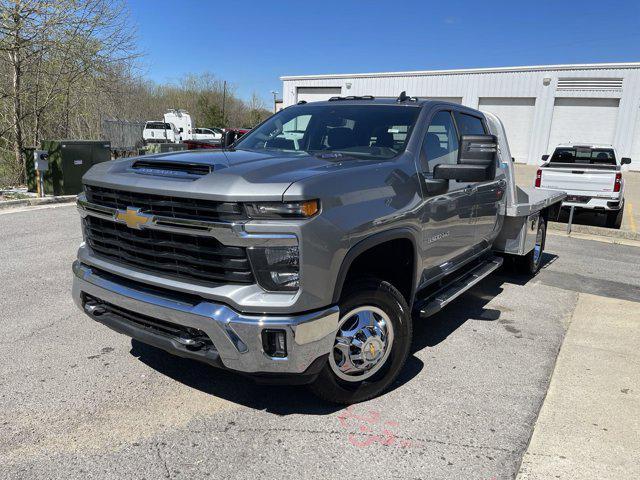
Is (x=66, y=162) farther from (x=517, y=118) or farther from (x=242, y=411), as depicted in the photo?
(x=517, y=118)

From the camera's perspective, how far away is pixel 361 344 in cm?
315

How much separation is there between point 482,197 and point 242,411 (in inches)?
115

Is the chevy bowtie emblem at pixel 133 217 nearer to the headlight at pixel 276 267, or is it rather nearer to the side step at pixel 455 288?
the headlight at pixel 276 267

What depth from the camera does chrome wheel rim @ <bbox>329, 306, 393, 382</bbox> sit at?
10.1 feet

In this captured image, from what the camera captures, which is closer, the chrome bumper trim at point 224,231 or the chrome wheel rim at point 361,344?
the chrome bumper trim at point 224,231

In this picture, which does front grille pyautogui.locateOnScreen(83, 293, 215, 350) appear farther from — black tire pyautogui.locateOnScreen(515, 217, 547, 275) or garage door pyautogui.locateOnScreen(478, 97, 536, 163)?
garage door pyautogui.locateOnScreen(478, 97, 536, 163)

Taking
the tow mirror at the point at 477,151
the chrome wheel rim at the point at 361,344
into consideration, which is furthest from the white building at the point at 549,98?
the chrome wheel rim at the point at 361,344

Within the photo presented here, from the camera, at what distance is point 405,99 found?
14.4 feet

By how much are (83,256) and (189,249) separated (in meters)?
1.11

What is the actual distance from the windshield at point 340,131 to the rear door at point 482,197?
36.3 inches

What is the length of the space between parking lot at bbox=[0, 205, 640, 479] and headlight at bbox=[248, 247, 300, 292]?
93 cm

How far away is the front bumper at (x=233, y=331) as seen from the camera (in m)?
2.62

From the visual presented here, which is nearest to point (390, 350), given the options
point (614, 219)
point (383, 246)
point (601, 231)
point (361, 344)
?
point (361, 344)

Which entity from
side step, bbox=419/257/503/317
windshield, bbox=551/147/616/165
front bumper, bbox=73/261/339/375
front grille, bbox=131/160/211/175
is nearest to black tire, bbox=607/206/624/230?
windshield, bbox=551/147/616/165
